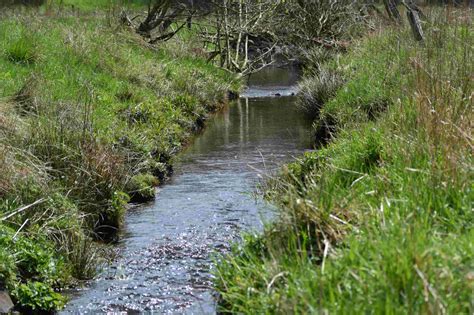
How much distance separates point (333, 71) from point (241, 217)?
319 inches

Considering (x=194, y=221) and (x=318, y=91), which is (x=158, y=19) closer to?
(x=318, y=91)

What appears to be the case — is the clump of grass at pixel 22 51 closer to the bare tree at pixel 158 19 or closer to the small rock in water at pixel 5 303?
the bare tree at pixel 158 19

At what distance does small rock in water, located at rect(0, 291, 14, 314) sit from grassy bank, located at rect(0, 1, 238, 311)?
0.09 metres

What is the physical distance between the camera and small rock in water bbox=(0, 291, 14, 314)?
680 cm

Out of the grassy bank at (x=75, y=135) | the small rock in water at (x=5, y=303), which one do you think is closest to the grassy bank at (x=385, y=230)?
the small rock in water at (x=5, y=303)

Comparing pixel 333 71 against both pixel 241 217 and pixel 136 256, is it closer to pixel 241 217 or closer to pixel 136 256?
pixel 241 217

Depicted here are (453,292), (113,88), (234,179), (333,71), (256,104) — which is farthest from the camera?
(256,104)

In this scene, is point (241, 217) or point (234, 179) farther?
point (234, 179)

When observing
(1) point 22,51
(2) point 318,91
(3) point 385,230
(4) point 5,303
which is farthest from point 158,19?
(3) point 385,230

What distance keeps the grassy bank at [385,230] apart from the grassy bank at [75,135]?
6.72 ft

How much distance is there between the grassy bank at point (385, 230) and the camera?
4.41m

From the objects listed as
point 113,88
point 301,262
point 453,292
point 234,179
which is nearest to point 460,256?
point 453,292

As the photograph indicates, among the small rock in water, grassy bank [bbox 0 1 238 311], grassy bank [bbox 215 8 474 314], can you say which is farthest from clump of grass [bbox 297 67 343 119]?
the small rock in water

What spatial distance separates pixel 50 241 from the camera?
8.09 m
